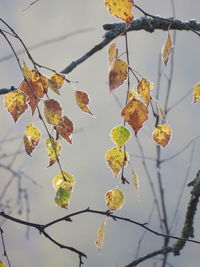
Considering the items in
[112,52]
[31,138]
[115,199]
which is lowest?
[115,199]

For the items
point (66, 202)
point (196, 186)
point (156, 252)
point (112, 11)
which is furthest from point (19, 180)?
point (112, 11)

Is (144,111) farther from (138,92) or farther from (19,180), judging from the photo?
(19,180)

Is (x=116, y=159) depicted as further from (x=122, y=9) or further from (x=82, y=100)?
(x=122, y=9)

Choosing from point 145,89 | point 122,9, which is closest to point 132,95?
point 145,89

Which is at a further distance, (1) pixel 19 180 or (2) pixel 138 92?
(1) pixel 19 180

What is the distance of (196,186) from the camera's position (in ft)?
3.92

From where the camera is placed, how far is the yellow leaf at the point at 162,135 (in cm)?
99

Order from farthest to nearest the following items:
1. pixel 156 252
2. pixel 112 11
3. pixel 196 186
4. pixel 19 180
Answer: pixel 19 180, pixel 156 252, pixel 196 186, pixel 112 11

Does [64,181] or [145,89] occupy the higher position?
[145,89]

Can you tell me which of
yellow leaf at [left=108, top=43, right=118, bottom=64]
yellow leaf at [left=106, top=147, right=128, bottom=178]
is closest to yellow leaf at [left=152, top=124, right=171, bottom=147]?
yellow leaf at [left=106, top=147, right=128, bottom=178]

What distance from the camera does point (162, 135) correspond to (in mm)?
993

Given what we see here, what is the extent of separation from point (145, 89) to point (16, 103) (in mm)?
226

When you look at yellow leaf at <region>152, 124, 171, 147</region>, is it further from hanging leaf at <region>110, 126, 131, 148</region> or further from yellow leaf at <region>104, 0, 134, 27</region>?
yellow leaf at <region>104, 0, 134, 27</region>

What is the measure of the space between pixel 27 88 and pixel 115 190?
28 centimetres
